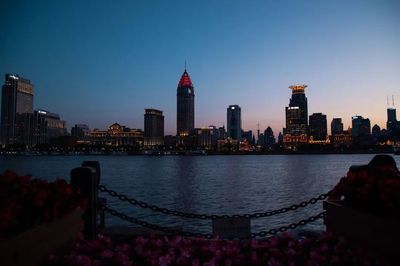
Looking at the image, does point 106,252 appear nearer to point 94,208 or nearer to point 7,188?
point 94,208

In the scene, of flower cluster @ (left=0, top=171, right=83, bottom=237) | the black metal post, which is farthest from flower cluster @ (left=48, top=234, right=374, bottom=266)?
flower cluster @ (left=0, top=171, right=83, bottom=237)

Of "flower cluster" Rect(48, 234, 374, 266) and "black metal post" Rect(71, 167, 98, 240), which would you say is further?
"black metal post" Rect(71, 167, 98, 240)

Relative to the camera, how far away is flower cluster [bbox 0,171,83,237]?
446 cm

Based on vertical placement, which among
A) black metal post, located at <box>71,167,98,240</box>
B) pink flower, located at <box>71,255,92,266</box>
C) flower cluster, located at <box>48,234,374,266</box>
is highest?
black metal post, located at <box>71,167,98,240</box>

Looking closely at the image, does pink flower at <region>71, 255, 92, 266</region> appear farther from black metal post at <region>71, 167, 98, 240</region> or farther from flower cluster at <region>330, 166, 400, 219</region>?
flower cluster at <region>330, 166, 400, 219</region>

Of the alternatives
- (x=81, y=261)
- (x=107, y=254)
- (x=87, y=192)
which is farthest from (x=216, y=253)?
(x=87, y=192)

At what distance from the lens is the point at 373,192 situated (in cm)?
543

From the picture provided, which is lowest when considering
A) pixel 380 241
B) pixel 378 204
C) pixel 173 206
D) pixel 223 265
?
pixel 173 206

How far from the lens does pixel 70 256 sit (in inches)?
223

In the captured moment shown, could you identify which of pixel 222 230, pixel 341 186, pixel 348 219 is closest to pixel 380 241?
pixel 348 219

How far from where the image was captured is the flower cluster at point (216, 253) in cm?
573

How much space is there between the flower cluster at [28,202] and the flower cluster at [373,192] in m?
4.68

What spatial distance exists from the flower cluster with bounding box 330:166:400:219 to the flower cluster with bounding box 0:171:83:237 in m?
4.68

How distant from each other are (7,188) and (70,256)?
1.46 meters
